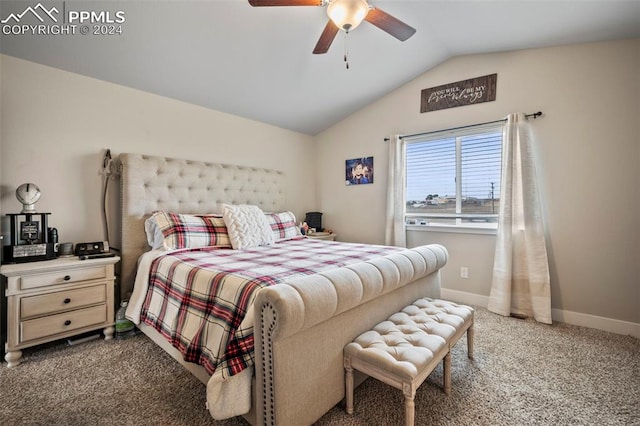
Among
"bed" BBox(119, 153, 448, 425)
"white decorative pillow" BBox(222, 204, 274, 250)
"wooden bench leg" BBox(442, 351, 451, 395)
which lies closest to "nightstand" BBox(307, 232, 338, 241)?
"white decorative pillow" BBox(222, 204, 274, 250)

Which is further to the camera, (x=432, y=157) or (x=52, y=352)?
(x=432, y=157)

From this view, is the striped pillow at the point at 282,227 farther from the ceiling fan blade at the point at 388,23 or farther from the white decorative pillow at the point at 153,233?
the ceiling fan blade at the point at 388,23

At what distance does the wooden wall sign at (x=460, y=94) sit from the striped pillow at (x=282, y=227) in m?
2.08

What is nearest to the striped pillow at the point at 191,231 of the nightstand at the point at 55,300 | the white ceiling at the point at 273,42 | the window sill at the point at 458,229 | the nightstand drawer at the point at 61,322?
the nightstand at the point at 55,300

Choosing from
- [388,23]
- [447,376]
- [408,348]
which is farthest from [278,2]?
[447,376]

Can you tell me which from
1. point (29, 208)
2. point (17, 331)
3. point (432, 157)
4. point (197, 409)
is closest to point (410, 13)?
point (432, 157)

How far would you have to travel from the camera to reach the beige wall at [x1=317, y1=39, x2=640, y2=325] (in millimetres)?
2346

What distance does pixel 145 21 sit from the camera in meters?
2.06

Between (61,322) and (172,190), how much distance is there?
1351 millimetres

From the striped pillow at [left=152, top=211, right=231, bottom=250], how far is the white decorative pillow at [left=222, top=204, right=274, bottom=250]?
88 millimetres

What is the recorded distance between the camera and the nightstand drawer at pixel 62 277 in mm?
1919

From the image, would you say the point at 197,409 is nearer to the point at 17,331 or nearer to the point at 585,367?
the point at 17,331

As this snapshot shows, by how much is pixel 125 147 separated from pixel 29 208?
0.89m

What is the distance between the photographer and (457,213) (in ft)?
10.7
